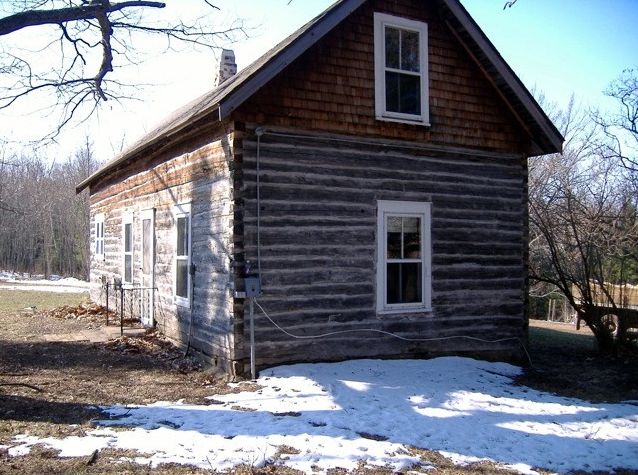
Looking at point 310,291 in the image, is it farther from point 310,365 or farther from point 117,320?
point 117,320

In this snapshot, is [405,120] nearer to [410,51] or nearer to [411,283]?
[410,51]

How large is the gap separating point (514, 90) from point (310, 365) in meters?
6.48

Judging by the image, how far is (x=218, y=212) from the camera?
30.8 feet

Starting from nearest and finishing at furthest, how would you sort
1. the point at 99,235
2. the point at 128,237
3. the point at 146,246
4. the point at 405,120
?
the point at 405,120
the point at 146,246
the point at 128,237
the point at 99,235

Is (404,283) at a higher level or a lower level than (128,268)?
lower

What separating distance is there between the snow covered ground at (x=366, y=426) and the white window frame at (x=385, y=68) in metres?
→ 4.43

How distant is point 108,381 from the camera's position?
8.85 metres

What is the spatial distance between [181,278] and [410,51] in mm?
6104

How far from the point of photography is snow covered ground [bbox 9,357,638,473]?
5.75 metres

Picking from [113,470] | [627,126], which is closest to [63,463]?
[113,470]

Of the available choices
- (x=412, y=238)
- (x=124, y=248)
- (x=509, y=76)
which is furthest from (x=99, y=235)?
(x=509, y=76)

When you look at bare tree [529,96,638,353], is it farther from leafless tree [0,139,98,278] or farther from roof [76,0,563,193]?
leafless tree [0,139,98,278]

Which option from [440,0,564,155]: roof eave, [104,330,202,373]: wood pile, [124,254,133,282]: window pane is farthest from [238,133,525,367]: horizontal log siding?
[124,254,133,282]: window pane

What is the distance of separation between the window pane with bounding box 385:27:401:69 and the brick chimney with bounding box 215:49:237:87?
21.1 feet
